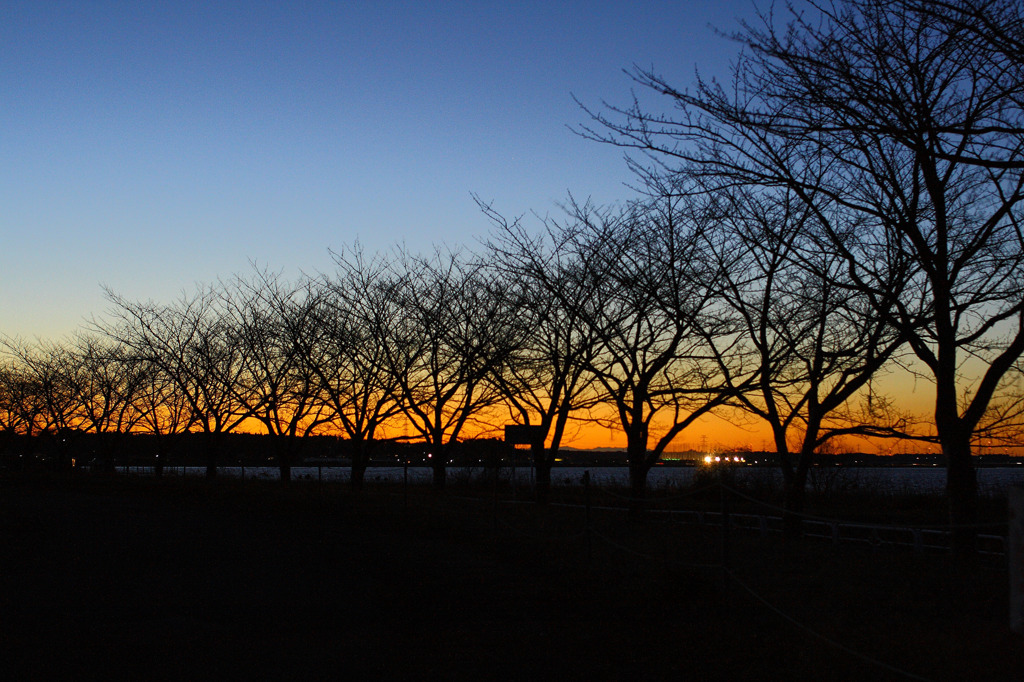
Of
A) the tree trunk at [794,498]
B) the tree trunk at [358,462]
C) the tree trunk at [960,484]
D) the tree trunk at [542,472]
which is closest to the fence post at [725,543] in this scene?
the tree trunk at [960,484]

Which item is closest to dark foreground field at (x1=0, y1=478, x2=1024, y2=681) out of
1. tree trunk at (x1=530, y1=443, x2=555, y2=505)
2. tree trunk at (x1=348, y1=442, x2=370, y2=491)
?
tree trunk at (x1=530, y1=443, x2=555, y2=505)

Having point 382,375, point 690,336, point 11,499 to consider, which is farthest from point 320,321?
point 690,336

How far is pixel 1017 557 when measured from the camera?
5.60 m

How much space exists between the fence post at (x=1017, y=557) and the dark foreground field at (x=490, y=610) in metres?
0.19

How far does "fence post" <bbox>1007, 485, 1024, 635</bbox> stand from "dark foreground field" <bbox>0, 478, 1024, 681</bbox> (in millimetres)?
194

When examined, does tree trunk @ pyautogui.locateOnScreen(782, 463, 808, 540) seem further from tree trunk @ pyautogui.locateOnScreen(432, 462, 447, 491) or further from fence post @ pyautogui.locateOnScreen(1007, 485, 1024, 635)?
tree trunk @ pyautogui.locateOnScreen(432, 462, 447, 491)

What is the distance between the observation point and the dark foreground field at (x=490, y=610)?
5500 millimetres

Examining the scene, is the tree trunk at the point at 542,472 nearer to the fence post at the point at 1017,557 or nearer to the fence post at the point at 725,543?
the fence post at the point at 725,543

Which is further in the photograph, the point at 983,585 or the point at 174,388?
the point at 174,388

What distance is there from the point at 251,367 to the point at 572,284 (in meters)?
19.8

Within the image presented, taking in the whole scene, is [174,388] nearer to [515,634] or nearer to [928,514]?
[928,514]

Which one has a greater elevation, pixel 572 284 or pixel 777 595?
pixel 572 284

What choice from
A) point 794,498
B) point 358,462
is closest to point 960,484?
point 794,498

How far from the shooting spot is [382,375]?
1073 inches
